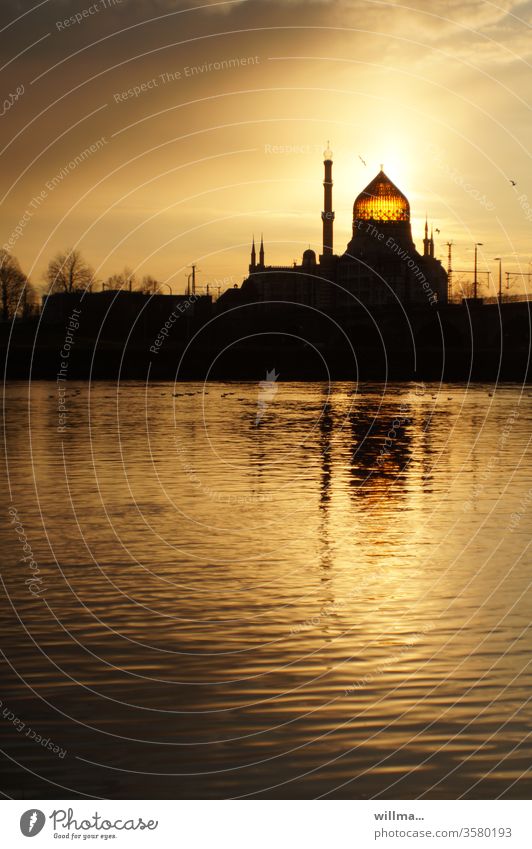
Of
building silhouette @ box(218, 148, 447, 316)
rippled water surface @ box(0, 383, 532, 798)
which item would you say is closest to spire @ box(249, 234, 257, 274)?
building silhouette @ box(218, 148, 447, 316)

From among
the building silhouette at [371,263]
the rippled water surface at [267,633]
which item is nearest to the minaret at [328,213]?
the building silhouette at [371,263]

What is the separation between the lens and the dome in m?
152

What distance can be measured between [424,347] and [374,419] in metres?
78.9

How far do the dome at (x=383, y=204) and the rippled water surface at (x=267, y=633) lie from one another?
130544mm

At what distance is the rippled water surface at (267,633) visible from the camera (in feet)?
25.5

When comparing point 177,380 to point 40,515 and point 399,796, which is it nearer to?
point 40,515

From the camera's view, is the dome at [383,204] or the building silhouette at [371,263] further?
the dome at [383,204]

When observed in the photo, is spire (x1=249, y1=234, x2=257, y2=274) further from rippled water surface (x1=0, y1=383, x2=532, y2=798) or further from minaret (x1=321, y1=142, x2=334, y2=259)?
rippled water surface (x1=0, y1=383, x2=532, y2=798)

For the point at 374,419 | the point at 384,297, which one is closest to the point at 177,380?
the point at 374,419

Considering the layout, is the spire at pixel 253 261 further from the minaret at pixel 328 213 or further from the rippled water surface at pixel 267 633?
the rippled water surface at pixel 267 633

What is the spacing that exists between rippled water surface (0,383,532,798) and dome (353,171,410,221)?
428ft

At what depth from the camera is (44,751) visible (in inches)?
314

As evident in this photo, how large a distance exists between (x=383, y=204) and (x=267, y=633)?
144m
